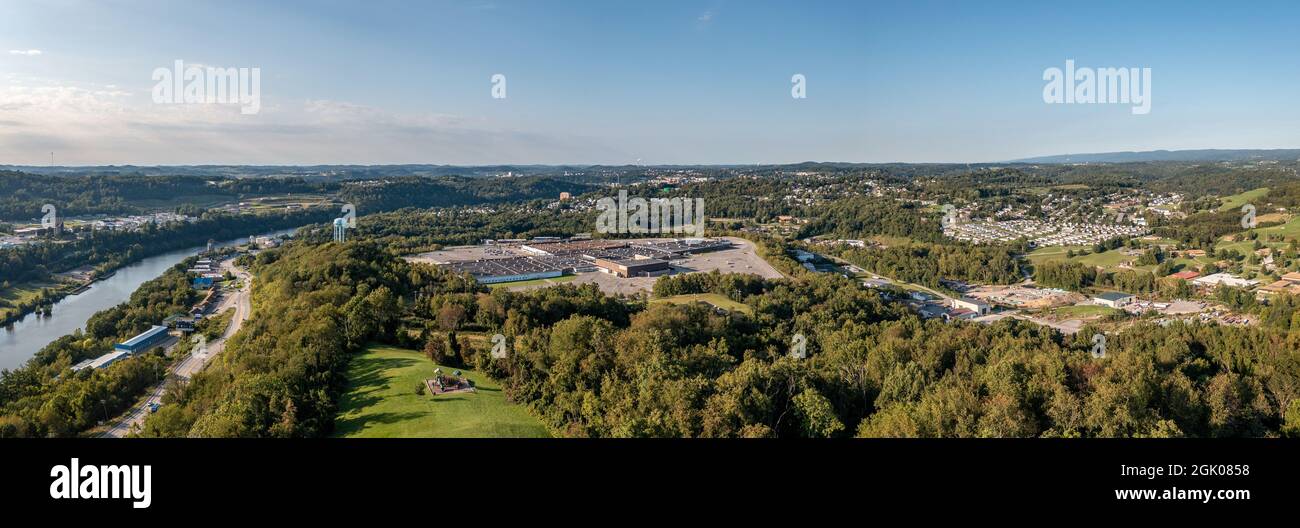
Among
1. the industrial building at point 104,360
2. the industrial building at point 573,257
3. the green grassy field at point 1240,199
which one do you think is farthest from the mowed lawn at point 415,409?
the green grassy field at point 1240,199

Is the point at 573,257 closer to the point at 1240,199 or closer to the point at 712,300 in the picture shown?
the point at 712,300

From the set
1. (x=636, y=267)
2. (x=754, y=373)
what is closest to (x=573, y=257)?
(x=636, y=267)

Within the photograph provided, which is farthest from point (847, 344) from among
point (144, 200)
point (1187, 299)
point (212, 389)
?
point (144, 200)

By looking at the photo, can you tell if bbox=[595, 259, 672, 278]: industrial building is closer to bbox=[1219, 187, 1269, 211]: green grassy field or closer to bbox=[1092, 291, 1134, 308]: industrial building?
bbox=[1092, 291, 1134, 308]: industrial building

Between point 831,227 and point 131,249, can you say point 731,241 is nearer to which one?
point 831,227

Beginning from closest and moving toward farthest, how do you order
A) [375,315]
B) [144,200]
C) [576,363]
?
[576,363], [375,315], [144,200]

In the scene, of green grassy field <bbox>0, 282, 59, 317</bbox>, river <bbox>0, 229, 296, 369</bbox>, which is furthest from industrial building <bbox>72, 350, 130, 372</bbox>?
green grassy field <bbox>0, 282, 59, 317</bbox>
